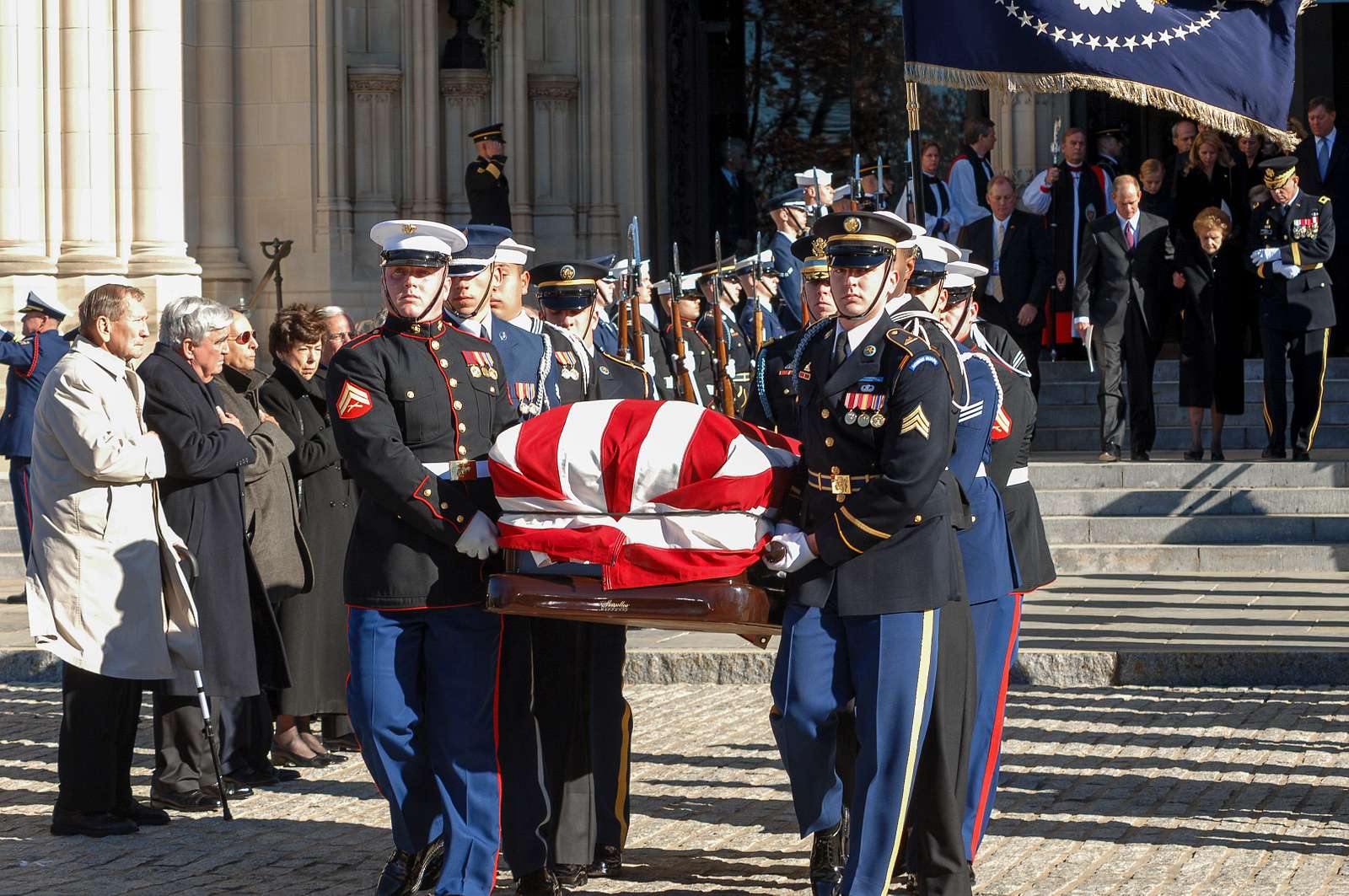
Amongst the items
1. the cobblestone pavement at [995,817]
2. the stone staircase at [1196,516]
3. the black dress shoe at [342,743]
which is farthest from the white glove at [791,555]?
the stone staircase at [1196,516]

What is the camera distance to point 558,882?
6031 mm

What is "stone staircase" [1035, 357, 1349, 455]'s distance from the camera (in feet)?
53.0

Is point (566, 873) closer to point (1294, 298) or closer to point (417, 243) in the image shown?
point (417, 243)

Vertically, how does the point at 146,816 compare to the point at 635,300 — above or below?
below

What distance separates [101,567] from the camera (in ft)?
23.0

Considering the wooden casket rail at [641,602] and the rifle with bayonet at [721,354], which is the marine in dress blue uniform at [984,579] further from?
the rifle with bayonet at [721,354]

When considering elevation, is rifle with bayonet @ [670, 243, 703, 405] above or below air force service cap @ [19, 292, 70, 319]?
below

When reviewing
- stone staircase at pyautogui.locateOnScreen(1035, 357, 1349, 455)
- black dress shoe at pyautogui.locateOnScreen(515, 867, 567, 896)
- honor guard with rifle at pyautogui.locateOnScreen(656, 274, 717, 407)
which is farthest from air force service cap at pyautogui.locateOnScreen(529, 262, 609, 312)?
stone staircase at pyautogui.locateOnScreen(1035, 357, 1349, 455)

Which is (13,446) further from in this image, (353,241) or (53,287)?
(353,241)

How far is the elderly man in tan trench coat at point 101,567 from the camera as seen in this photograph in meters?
6.93

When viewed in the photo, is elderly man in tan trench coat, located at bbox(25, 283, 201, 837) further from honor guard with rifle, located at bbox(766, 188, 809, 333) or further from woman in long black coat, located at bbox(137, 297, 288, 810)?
honor guard with rifle, located at bbox(766, 188, 809, 333)

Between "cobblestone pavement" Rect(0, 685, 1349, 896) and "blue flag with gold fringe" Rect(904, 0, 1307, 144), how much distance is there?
296cm

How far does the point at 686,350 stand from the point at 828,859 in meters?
7.76

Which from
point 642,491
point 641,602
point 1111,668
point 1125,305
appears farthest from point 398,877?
point 1125,305
